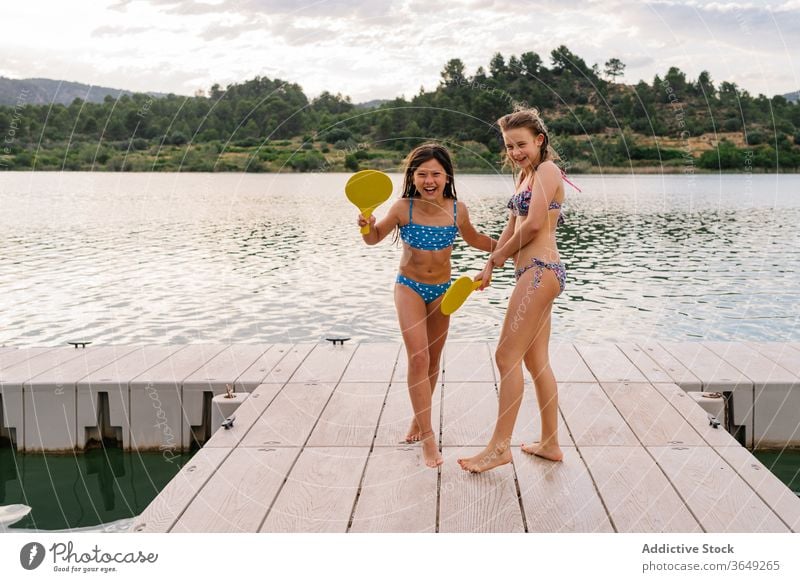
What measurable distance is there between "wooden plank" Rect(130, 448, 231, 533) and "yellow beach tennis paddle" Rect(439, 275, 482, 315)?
1721 mm

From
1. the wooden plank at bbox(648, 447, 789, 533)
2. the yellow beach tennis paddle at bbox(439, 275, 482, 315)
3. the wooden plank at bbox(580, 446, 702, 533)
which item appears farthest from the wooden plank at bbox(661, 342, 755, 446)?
the yellow beach tennis paddle at bbox(439, 275, 482, 315)

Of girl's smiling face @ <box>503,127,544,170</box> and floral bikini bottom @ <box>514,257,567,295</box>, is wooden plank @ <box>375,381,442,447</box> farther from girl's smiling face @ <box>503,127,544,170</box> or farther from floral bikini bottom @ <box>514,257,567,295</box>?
girl's smiling face @ <box>503,127,544,170</box>

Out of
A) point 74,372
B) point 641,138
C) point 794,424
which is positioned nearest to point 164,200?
point 641,138

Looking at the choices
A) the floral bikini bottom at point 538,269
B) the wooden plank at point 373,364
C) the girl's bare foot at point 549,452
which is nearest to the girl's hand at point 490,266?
the floral bikini bottom at point 538,269

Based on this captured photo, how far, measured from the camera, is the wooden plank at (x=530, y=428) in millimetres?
5492

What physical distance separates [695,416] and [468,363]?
2.21 meters

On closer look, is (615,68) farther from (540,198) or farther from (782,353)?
(540,198)

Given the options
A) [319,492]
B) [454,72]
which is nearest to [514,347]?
[319,492]

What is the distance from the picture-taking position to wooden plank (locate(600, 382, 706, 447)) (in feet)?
17.9

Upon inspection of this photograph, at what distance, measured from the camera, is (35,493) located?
667cm

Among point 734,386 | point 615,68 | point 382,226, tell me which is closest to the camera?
point 382,226

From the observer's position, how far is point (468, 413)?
6.05m

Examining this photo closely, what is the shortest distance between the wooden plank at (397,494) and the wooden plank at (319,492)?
0.08 m
